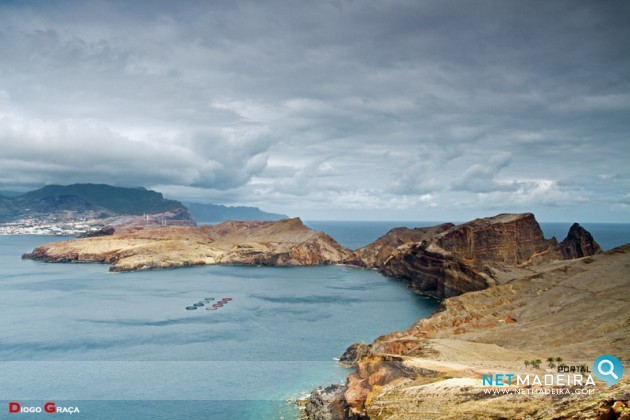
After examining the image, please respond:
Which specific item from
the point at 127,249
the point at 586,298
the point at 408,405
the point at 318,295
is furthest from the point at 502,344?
the point at 127,249

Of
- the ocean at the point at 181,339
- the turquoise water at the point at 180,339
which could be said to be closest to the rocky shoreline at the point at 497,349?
the ocean at the point at 181,339

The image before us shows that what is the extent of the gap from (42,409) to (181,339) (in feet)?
92.6

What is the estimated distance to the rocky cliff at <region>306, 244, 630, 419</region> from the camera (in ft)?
86.7

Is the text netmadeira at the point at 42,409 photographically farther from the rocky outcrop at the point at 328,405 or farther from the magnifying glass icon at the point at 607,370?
the magnifying glass icon at the point at 607,370

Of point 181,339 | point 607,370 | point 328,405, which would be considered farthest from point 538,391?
point 181,339

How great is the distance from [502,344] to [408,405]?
25.6 meters

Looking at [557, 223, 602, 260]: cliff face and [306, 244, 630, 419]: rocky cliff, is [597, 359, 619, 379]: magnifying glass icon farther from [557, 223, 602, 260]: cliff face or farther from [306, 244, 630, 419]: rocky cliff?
[557, 223, 602, 260]: cliff face

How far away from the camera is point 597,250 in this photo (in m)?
122

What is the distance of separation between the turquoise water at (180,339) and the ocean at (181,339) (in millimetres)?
215

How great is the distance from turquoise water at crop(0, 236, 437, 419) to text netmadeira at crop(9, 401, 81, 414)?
861 millimetres

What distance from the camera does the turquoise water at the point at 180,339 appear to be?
161 ft

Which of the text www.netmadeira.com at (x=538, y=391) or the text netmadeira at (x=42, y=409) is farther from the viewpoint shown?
the text netmadeira at (x=42, y=409)

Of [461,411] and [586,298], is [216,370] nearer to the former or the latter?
[461,411]

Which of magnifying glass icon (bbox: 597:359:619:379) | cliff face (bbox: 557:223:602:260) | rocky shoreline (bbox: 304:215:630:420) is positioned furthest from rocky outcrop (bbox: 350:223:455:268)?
magnifying glass icon (bbox: 597:359:619:379)
